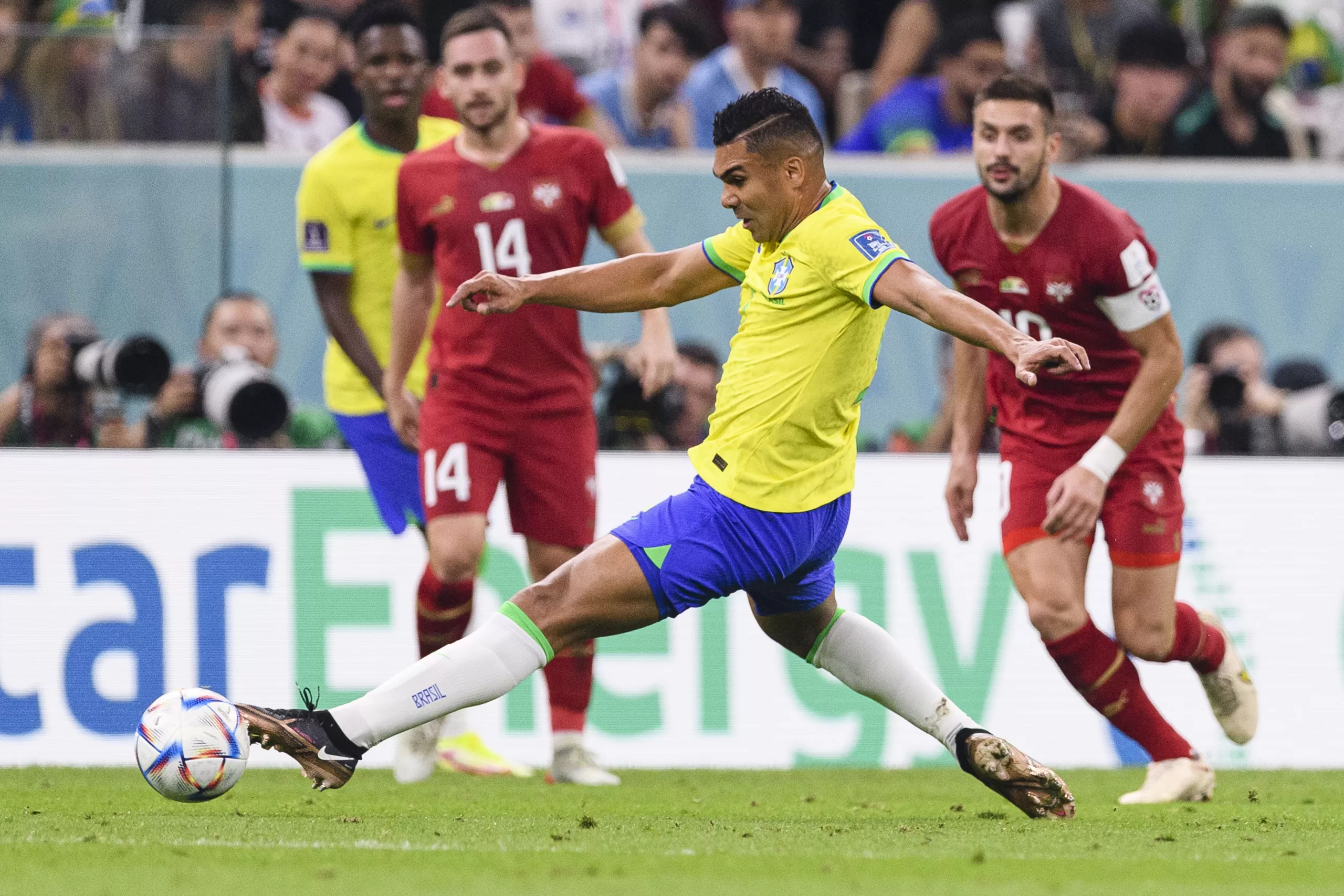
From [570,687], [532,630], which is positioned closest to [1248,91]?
[570,687]

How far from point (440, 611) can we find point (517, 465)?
2.26 ft

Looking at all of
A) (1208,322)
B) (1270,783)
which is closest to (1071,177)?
(1208,322)

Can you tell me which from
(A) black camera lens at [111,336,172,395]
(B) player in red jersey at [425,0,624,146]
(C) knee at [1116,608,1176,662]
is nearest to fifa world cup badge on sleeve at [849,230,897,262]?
(C) knee at [1116,608,1176,662]

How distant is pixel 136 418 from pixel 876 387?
410 centimetres

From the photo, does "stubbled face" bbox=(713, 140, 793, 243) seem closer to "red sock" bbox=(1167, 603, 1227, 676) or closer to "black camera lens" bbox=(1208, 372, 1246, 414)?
"red sock" bbox=(1167, 603, 1227, 676)

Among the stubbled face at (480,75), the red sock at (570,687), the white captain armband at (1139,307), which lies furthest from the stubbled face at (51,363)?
→ the white captain armband at (1139,307)

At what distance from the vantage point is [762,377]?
6.19 m

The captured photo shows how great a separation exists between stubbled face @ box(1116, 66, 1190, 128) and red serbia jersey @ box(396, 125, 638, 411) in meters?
5.55

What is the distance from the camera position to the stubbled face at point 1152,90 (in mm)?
12766

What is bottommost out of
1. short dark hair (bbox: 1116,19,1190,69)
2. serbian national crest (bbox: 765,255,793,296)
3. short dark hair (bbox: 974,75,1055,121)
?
serbian national crest (bbox: 765,255,793,296)

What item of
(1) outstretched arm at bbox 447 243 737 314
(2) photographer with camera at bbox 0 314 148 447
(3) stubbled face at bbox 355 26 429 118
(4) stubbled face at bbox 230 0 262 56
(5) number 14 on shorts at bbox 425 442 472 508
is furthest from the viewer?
(4) stubbled face at bbox 230 0 262 56

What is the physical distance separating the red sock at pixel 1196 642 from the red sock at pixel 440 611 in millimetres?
2829

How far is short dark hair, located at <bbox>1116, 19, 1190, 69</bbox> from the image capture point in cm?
1273

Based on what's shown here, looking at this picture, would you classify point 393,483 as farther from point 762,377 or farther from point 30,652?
point 762,377
